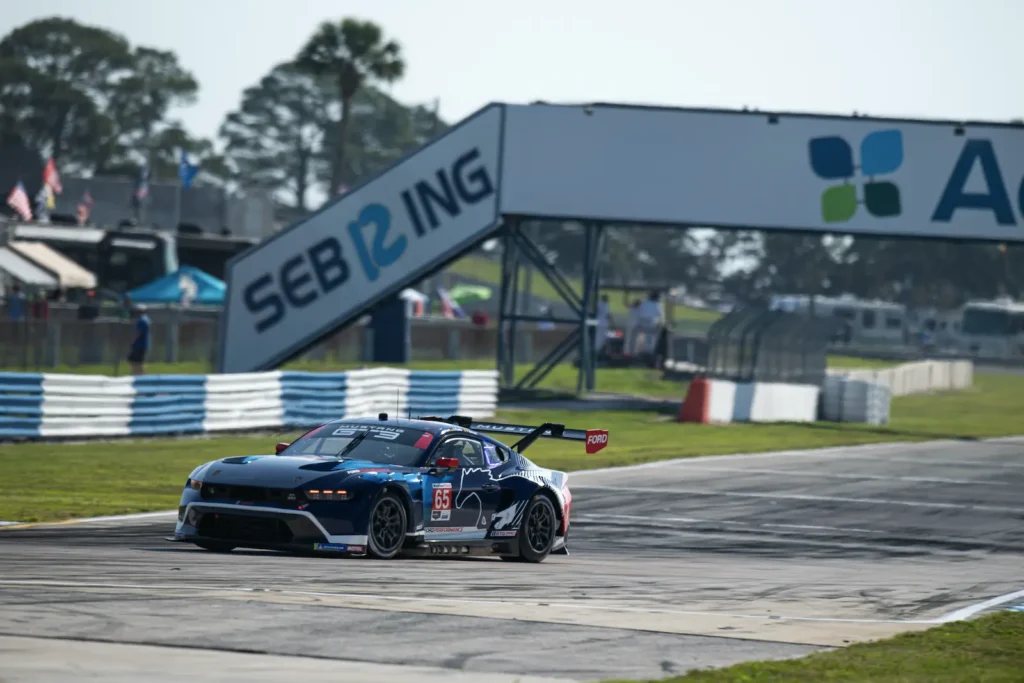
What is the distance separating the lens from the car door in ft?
43.7

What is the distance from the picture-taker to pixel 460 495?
44.6ft

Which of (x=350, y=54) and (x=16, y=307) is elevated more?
(x=350, y=54)

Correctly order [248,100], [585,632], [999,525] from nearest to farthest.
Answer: [585,632] < [999,525] < [248,100]

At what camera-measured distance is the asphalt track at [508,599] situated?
8094mm

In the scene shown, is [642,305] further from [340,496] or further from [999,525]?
[340,496]

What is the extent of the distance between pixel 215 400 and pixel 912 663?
19755 millimetres

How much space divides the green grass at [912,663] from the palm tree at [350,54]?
226 feet

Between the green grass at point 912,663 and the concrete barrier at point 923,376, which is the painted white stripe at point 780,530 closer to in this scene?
the green grass at point 912,663

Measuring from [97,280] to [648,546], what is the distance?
1733 inches

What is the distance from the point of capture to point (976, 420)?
147ft

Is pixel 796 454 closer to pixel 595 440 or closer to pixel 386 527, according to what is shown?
pixel 595 440

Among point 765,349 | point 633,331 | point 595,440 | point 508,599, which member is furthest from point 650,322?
point 508,599

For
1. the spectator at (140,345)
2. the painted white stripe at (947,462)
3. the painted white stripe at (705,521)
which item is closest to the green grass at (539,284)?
the spectator at (140,345)

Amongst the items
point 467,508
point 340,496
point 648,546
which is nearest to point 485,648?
point 340,496
